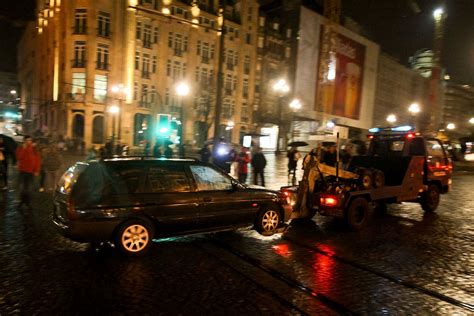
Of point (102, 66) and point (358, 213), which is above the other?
point (102, 66)

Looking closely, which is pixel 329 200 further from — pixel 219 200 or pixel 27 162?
pixel 27 162

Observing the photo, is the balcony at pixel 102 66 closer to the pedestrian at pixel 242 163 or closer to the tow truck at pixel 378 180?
the pedestrian at pixel 242 163

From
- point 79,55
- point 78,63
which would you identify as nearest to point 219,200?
point 78,63

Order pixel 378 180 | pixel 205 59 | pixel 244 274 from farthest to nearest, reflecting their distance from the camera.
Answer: pixel 205 59 < pixel 378 180 < pixel 244 274

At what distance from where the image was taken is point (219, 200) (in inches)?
302

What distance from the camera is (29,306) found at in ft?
15.4

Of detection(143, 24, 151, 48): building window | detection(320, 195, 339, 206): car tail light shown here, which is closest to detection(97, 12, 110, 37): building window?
detection(143, 24, 151, 48): building window

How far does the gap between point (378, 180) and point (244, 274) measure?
5.61m

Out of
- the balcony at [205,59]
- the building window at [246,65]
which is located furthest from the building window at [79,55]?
the building window at [246,65]

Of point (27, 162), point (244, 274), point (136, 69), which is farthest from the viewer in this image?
point (136, 69)

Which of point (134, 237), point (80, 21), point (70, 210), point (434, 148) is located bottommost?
point (134, 237)

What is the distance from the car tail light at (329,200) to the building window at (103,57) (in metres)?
40.0

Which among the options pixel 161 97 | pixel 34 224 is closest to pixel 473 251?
pixel 34 224

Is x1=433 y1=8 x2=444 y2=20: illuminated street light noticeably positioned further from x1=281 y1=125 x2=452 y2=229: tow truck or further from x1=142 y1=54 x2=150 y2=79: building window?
x1=281 y1=125 x2=452 y2=229: tow truck
